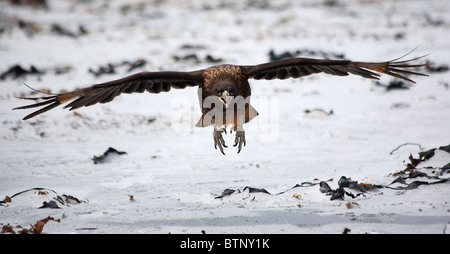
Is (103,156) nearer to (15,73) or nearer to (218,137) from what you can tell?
(218,137)

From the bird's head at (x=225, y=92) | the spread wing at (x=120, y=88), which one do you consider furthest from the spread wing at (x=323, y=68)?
the spread wing at (x=120, y=88)

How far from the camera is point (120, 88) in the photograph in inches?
218

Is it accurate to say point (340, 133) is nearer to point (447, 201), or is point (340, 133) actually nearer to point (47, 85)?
point (447, 201)

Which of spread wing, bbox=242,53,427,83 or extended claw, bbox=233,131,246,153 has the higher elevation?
spread wing, bbox=242,53,427,83

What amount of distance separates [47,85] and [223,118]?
587 cm

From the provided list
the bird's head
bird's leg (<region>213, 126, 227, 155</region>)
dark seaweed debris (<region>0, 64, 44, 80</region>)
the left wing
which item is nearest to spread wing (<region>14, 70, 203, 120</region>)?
the bird's head

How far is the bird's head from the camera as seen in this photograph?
5.61m

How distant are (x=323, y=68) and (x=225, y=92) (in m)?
1.10

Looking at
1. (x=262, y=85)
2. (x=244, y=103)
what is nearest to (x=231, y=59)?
(x=262, y=85)

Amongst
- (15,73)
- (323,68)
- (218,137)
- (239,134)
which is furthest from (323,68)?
(15,73)

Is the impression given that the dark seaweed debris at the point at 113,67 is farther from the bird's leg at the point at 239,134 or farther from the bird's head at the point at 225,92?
the bird's head at the point at 225,92

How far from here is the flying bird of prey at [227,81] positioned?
543cm

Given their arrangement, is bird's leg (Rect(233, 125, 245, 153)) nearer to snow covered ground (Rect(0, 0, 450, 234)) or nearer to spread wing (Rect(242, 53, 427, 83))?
snow covered ground (Rect(0, 0, 450, 234))

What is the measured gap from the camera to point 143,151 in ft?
24.3
